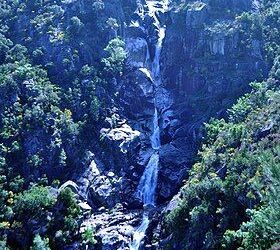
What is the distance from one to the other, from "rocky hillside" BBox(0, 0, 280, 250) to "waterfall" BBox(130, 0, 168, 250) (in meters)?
0.19

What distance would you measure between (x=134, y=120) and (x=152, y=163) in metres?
10.6

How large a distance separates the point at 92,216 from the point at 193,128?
22.6 metres

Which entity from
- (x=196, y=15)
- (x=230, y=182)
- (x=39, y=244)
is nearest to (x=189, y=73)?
(x=196, y=15)

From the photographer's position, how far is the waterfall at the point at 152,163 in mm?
59878

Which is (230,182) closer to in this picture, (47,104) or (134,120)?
(134,120)

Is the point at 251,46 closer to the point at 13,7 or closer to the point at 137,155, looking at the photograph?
the point at 137,155

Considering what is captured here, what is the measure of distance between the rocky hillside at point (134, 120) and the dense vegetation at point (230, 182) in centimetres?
18

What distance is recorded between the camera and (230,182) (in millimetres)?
51125

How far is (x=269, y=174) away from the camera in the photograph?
3169 cm

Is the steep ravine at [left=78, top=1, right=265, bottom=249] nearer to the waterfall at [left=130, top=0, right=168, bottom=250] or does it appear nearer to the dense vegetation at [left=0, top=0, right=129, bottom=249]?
the waterfall at [left=130, top=0, right=168, bottom=250]

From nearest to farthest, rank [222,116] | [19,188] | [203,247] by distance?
[203,247] → [19,188] → [222,116]

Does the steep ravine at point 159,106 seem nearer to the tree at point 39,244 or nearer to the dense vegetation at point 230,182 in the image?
the dense vegetation at point 230,182

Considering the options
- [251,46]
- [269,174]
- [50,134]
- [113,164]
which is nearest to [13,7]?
[50,134]

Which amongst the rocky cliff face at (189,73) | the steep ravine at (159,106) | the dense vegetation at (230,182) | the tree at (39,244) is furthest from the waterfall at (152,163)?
the tree at (39,244)
